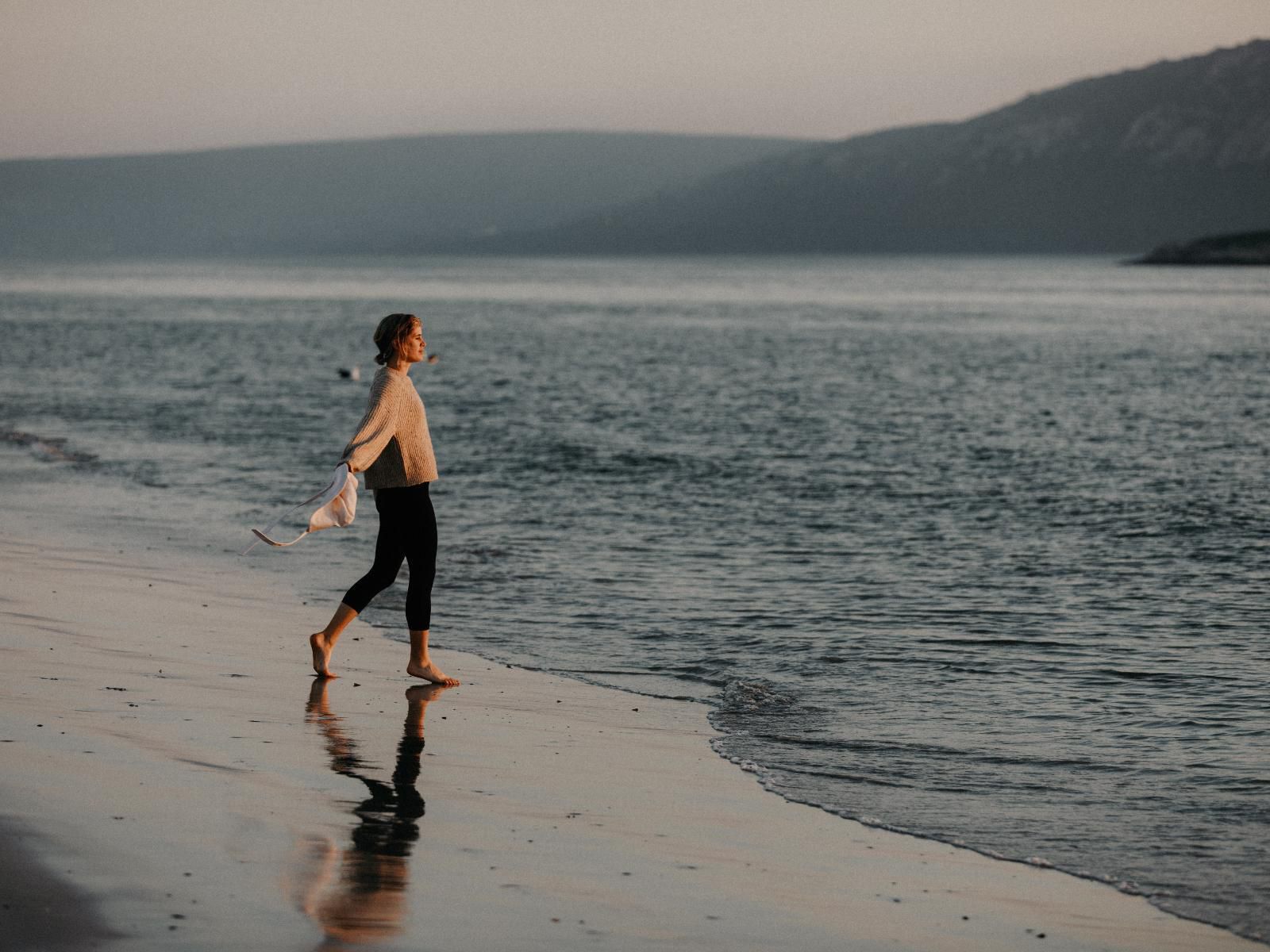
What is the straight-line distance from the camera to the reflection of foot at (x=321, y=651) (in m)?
8.19

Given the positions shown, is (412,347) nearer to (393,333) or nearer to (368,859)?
(393,333)

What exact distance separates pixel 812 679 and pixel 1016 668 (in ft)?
4.21

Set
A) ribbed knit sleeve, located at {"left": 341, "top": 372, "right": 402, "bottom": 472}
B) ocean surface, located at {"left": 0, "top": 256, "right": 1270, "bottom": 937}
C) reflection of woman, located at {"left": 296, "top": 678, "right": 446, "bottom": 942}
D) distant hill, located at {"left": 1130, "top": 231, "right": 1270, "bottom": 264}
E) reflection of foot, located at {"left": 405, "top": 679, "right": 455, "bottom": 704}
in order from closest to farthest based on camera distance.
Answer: reflection of woman, located at {"left": 296, "top": 678, "right": 446, "bottom": 942}
ocean surface, located at {"left": 0, "top": 256, "right": 1270, "bottom": 937}
ribbed knit sleeve, located at {"left": 341, "top": 372, "right": 402, "bottom": 472}
reflection of foot, located at {"left": 405, "top": 679, "right": 455, "bottom": 704}
distant hill, located at {"left": 1130, "top": 231, "right": 1270, "bottom": 264}

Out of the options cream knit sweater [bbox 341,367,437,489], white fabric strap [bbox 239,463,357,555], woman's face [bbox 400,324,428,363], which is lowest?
white fabric strap [bbox 239,463,357,555]

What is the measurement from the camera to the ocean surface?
6938mm

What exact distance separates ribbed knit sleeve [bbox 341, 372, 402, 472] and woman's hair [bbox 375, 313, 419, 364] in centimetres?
12

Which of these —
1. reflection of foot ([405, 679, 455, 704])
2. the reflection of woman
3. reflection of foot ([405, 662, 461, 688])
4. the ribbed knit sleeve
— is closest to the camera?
the reflection of woman

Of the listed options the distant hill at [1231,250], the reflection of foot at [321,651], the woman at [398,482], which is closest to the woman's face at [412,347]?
the woman at [398,482]

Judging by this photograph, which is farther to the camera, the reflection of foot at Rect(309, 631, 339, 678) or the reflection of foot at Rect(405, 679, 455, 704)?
the reflection of foot at Rect(309, 631, 339, 678)

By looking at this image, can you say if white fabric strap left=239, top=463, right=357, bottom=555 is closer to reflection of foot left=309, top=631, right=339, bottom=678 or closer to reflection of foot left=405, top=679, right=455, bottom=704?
reflection of foot left=309, top=631, right=339, bottom=678

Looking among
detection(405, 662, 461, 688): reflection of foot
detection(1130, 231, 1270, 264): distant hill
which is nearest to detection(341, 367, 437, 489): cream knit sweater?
detection(405, 662, 461, 688): reflection of foot

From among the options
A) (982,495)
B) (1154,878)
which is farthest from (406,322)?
(982,495)

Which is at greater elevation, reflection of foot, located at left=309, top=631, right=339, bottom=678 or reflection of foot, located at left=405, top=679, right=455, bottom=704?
reflection of foot, located at left=309, top=631, right=339, bottom=678

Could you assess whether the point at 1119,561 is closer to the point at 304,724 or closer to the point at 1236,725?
the point at 1236,725
